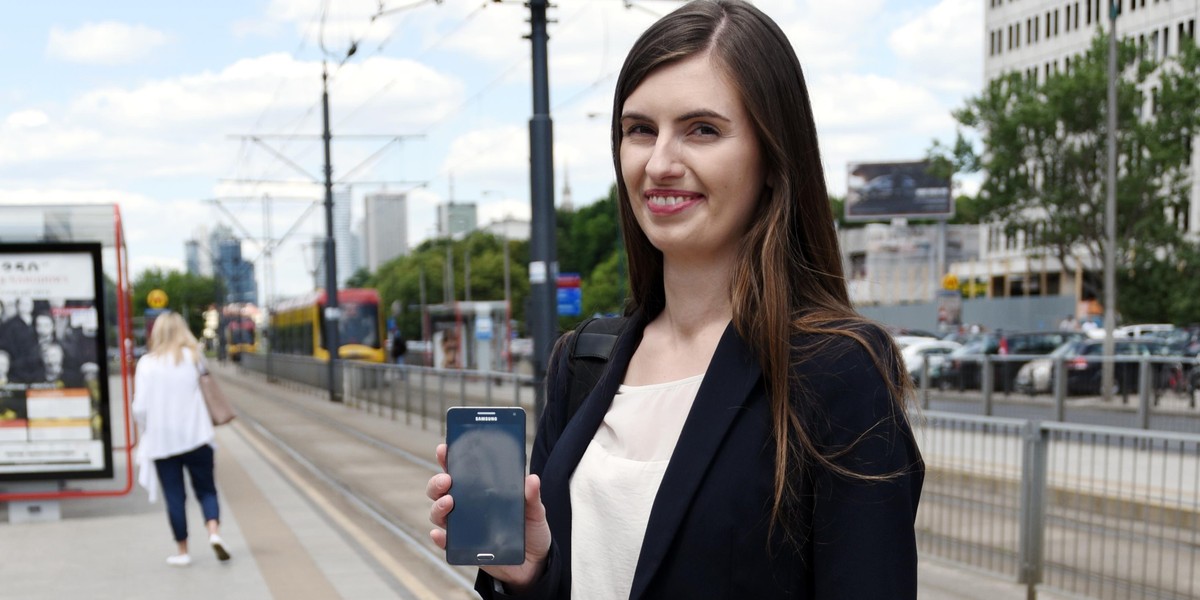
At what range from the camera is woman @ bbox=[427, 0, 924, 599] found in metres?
1.52

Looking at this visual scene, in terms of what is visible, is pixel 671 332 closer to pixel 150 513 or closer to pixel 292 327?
pixel 150 513

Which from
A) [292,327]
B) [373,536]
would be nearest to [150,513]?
[373,536]

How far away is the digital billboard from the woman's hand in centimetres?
6068

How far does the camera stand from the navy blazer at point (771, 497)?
1.50m

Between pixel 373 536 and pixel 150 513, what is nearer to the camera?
pixel 373 536

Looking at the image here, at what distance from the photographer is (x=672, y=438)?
1.69 metres

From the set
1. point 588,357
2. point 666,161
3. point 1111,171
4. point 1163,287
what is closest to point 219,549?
point 588,357

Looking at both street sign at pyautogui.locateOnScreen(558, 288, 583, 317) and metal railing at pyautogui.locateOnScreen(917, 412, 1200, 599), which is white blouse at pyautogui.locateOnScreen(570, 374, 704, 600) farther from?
street sign at pyautogui.locateOnScreen(558, 288, 583, 317)

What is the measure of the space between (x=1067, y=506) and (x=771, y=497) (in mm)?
5330

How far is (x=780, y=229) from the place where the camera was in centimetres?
165

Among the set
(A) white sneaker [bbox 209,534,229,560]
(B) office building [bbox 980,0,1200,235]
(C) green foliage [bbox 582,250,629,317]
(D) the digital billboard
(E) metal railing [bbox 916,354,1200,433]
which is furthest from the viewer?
→ (C) green foliage [bbox 582,250,629,317]

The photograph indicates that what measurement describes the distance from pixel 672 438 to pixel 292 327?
135 ft

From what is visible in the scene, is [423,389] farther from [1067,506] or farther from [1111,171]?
[1111,171]

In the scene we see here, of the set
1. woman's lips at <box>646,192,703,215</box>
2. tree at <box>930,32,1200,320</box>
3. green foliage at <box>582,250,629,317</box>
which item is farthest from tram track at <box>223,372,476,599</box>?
green foliage at <box>582,250,629,317</box>
